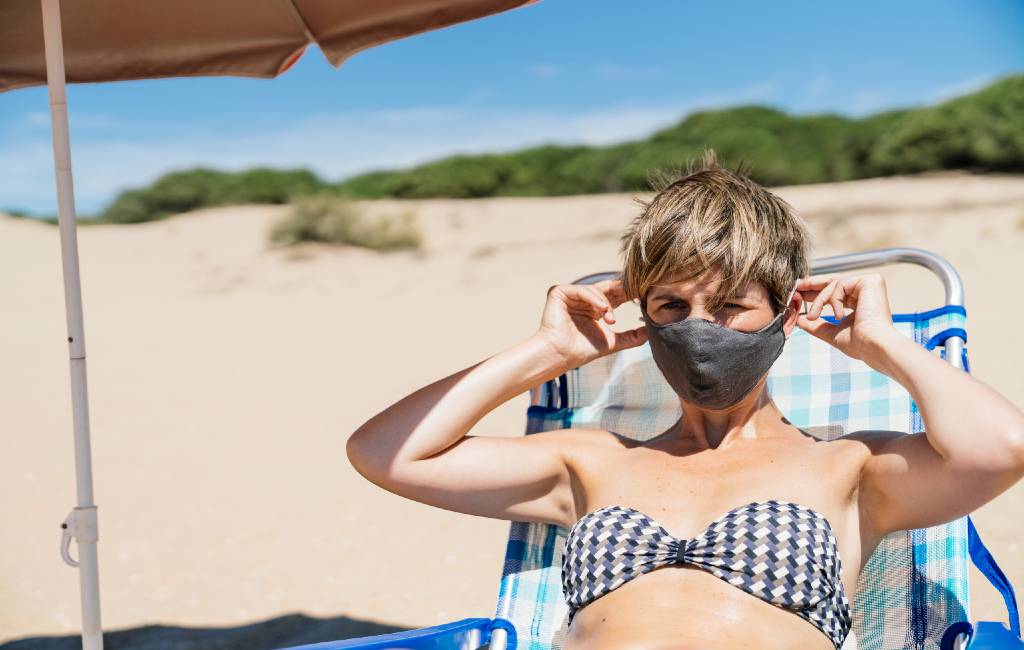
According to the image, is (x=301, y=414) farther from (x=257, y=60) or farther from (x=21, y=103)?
(x=21, y=103)

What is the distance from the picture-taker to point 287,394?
8781 millimetres

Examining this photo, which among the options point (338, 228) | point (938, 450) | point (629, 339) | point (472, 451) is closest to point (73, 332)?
point (472, 451)

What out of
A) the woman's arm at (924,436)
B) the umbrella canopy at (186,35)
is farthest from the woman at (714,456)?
the umbrella canopy at (186,35)

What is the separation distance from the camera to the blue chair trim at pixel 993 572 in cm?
228

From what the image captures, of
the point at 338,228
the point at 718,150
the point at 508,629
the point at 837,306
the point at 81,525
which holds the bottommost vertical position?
the point at 508,629

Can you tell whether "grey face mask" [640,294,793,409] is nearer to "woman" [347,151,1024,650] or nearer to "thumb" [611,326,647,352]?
"woman" [347,151,1024,650]

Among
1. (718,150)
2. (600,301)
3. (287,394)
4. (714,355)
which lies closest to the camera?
(714,355)

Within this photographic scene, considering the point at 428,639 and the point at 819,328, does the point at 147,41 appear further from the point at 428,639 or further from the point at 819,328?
the point at 819,328

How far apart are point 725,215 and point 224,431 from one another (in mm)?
6279

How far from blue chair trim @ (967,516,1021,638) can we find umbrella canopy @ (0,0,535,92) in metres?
2.01

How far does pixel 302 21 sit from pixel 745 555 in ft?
6.35

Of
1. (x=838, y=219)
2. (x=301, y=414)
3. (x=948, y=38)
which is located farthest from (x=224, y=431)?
(x=948, y=38)

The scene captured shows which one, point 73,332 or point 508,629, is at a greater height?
point 73,332

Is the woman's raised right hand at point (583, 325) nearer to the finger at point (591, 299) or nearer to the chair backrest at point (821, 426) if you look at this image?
the finger at point (591, 299)
